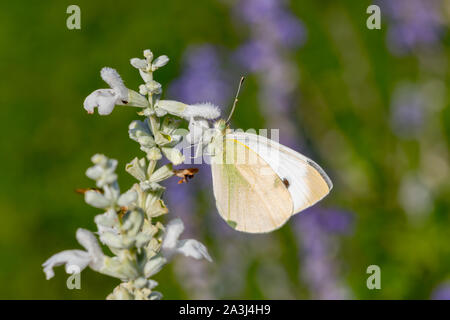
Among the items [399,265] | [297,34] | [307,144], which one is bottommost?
[399,265]

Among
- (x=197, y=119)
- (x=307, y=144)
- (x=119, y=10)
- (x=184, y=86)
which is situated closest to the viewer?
(x=197, y=119)

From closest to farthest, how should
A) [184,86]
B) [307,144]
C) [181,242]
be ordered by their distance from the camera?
[181,242] → [184,86] → [307,144]

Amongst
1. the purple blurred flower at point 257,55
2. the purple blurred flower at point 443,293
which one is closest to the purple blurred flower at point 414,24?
the purple blurred flower at point 257,55

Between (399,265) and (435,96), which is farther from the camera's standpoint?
(435,96)

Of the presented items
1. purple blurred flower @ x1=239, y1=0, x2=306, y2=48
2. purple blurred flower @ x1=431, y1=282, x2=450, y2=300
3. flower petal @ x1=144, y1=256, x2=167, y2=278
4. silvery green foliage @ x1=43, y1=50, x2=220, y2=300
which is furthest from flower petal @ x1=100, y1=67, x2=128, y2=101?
purple blurred flower @ x1=239, y1=0, x2=306, y2=48

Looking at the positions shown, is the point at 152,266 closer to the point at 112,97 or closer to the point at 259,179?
the point at 112,97

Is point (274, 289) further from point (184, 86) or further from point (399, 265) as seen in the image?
point (184, 86)

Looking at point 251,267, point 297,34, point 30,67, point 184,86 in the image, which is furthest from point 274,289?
point 30,67
